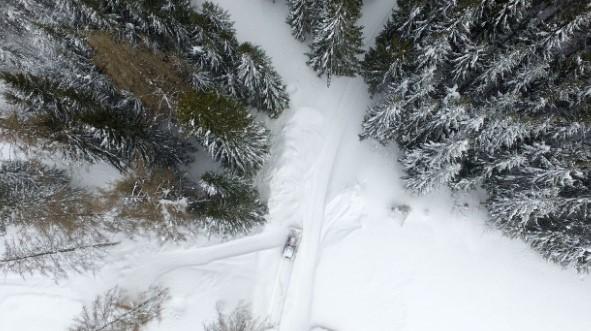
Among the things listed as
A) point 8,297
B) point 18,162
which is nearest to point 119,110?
point 18,162

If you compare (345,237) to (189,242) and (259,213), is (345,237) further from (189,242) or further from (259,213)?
(189,242)

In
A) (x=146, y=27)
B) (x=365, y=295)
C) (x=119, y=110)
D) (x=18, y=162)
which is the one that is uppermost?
(x=146, y=27)

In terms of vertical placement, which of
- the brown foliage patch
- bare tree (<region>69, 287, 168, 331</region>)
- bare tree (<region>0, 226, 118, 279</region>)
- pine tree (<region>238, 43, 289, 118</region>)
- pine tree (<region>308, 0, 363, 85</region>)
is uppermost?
pine tree (<region>308, 0, 363, 85</region>)

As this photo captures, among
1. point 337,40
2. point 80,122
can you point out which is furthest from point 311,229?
point 80,122

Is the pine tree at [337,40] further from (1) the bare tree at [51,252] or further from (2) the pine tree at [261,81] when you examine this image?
(1) the bare tree at [51,252]

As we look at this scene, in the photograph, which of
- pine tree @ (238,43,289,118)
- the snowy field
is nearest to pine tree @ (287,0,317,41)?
pine tree @ (238,43,289,118)

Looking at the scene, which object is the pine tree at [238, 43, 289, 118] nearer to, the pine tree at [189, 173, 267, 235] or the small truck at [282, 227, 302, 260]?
the pine tree at [189, 173, 267, 235]

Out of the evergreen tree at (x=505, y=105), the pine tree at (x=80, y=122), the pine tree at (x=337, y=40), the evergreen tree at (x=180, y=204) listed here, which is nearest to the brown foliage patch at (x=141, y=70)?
the pine tree at (x=80, y=122)
